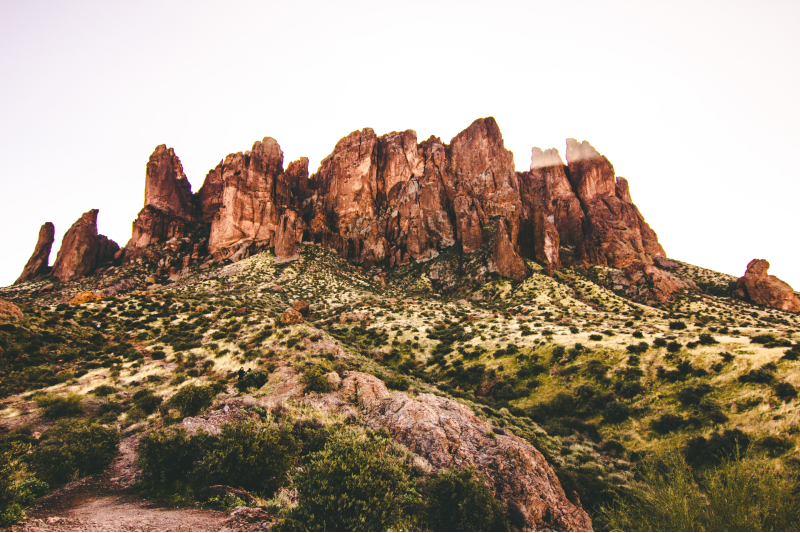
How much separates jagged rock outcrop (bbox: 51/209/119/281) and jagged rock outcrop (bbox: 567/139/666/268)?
135887 millimetres

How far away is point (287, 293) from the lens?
61406 millimetres

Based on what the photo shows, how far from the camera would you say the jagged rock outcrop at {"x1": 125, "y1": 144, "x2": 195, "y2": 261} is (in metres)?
87.8

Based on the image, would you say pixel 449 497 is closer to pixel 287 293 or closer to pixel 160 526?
pixel 160 526

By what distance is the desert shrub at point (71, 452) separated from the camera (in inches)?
442

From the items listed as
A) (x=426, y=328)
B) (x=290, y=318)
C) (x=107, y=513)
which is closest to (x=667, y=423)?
(x=426, y=328)

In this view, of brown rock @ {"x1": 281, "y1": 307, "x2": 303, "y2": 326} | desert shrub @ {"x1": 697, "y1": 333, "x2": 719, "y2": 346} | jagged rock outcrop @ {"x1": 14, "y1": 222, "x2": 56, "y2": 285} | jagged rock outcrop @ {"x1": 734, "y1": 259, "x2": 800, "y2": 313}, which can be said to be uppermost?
jagged rock outcrop @ {"x1": 14, "y1": 222, "x2": 56, "y2": 285}

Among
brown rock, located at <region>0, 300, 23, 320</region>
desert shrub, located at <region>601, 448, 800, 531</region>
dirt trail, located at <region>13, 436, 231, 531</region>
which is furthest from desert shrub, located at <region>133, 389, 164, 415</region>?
desert shrub, located at <region>601, 448, 800, 531</region>

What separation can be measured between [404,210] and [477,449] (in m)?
87.3

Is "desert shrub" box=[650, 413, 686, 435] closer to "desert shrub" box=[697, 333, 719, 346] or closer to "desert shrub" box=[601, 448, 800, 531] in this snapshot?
"desert shrub" box=[697, 333, 719, 346]

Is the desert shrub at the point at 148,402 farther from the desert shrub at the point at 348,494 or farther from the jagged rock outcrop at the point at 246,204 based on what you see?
the jagged rock outcrop at the point at 246,204

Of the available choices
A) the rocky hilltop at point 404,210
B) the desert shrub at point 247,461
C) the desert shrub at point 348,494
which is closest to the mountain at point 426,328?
the desert shrub at point 348,494

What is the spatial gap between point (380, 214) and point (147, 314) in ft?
246

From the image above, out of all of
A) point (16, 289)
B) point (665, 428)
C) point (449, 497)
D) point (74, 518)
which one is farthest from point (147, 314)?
point (16, 289)

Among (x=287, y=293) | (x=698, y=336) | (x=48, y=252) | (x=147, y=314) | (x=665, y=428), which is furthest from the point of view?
(x=48, y=252)
